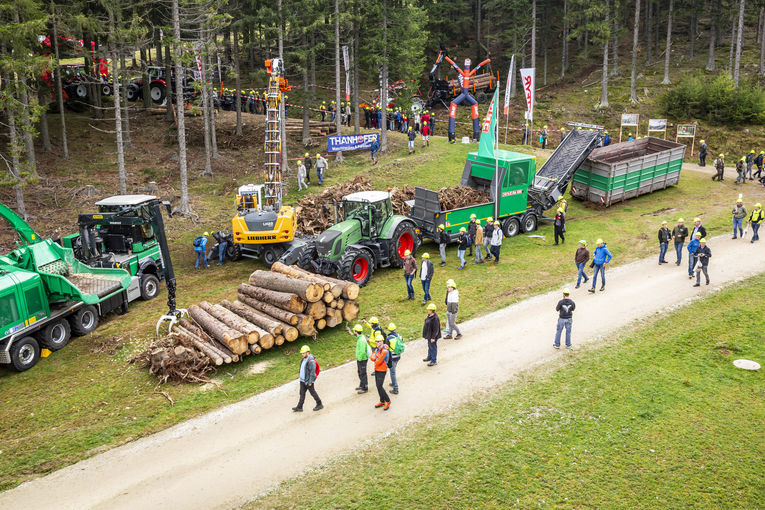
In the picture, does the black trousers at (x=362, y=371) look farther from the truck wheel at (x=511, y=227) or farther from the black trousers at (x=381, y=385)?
the truck wheel at (x=511, y=227)

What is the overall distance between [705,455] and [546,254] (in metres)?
11.8

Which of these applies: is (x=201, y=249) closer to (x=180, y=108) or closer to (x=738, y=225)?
(x=180, y=108)

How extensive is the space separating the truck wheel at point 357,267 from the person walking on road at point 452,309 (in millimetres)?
4023

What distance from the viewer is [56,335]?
51.9ft

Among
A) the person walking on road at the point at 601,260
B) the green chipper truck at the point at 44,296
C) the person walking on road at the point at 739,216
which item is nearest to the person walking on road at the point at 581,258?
the person walking on road at the point at 601,260

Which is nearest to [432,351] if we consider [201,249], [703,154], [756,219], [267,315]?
[267,315]

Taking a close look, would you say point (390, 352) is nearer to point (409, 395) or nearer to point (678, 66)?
Result: point (409, 395)

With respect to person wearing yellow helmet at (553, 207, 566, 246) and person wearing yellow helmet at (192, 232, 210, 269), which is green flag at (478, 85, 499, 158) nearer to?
person wearing yellow helmet at (553, 207, 566, 246)

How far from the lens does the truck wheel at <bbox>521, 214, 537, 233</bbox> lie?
24.5 m

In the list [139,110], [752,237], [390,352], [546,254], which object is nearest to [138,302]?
[390,352]

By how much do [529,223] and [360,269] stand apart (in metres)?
9.37

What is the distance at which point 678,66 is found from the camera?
48.9m

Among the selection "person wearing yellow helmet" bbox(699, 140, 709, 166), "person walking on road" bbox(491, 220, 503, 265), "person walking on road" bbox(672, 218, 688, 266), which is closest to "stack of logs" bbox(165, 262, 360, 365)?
"person walking on road" bbox(491, 220, 503, 265)

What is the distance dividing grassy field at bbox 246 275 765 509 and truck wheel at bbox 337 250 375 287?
6.83m
